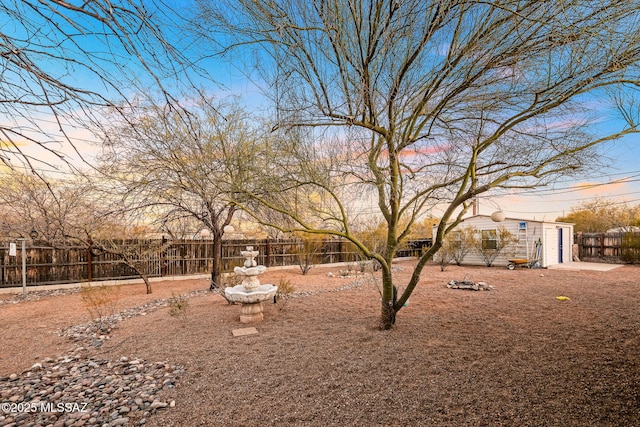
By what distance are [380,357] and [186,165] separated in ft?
12.5

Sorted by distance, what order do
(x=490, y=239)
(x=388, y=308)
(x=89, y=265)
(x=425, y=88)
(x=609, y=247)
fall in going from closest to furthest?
(x=425, y=88) → (x=388, y=308) → (x=89, y=265) → (x=490, y=239) → (x=609, y=247)

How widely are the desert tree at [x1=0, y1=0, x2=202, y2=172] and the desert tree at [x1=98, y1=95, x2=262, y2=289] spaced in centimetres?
159

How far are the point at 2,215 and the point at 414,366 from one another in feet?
42.7

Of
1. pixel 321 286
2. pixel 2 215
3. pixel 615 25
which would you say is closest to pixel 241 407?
pixel 615 25

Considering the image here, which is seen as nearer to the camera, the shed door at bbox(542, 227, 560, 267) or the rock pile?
the rock pile

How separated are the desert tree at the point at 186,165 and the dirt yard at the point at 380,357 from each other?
2180 mm

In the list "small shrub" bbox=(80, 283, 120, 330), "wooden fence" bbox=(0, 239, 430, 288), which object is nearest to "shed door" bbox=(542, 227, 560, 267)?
"wooden fence" bbox=(0, 239, 430, 288)

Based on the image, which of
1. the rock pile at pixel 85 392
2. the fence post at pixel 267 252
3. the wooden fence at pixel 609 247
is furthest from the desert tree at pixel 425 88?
the wooden fence at pixel 609 247

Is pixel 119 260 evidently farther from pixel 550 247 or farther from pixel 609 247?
pixel 609 247

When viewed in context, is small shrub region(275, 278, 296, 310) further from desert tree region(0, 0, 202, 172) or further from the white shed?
the white shed

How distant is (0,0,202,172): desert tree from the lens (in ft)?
4.21

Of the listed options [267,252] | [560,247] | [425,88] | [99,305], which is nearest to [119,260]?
[99,305]

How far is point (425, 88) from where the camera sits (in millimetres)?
3672

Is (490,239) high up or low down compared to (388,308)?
up
